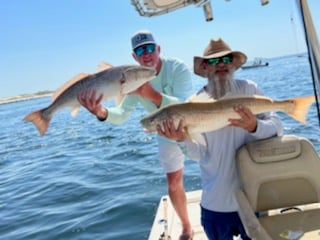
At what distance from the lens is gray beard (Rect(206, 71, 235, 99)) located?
9.55 ft

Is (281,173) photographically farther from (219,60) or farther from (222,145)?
(219,60)

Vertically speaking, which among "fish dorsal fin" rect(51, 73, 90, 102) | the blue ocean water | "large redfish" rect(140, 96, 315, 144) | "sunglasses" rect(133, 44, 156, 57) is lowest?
the blue ocean water

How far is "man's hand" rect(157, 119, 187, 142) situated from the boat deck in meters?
1.79

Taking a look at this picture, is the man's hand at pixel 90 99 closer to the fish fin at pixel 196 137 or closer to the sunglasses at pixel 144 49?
the sunglasses at pixel 144 49

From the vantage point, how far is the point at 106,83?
3283 millimetres

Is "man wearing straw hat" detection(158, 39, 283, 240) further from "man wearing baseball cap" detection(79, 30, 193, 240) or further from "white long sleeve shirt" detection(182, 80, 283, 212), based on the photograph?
"man wearing baseball cap" detection(79, 30, 193, 240)

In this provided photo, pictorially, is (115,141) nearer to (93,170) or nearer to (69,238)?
(93,170)

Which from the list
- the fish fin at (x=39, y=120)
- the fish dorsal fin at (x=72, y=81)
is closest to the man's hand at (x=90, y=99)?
the fish dorsal fin at (x=72, y=81)

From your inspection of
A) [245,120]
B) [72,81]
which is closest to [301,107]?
[245,120]

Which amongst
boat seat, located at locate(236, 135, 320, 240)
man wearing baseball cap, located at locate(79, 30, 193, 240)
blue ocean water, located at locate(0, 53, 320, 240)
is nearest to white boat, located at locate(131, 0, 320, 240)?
boat seat, located at locate(236, 135, 320, 240)

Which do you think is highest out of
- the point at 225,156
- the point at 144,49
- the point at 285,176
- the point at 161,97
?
the point at 144,49

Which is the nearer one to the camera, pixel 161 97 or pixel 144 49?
pixel 161 97

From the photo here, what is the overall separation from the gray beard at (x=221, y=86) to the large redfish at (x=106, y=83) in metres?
0.66

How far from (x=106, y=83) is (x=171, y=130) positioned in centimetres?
84
